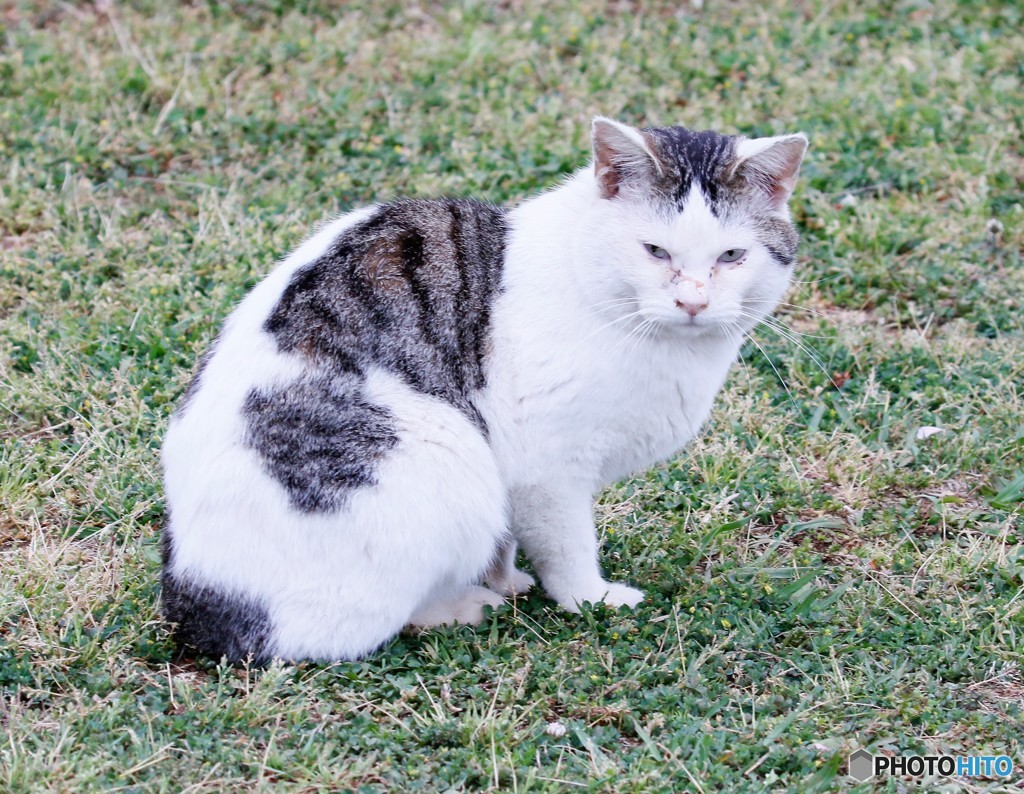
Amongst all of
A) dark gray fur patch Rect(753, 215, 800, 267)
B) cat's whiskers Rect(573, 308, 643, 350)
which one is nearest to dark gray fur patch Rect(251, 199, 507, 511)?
cat's whiskers Rect(573, 308, 643, 350)

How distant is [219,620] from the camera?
11.0 ft

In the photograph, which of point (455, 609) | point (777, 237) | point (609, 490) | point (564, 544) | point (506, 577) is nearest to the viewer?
point (777, 237)

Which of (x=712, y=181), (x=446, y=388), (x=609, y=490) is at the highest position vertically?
(x=712, y=181)

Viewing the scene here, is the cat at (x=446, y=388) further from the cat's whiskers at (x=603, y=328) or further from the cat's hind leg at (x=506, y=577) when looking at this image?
the cat's hind leg at (x=506, y=577)

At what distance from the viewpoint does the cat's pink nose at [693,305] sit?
126 inches

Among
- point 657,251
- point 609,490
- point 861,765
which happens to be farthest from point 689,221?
point 861,765

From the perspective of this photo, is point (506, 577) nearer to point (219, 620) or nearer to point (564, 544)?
point (564, 544)

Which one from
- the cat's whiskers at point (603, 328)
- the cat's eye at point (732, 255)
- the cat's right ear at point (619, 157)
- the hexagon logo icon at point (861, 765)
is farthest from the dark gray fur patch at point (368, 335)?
the hexagon logo icon at point (861, 765)

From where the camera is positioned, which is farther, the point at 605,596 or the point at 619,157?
the point at 605,596

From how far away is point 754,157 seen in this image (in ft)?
10.9

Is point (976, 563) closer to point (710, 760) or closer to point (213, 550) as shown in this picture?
point (710, 760)

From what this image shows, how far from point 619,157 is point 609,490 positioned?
54.8 inches

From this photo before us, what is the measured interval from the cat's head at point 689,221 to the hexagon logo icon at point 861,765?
3.98 ft

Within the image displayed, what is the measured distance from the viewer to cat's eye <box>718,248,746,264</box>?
3303 millimetres
